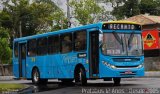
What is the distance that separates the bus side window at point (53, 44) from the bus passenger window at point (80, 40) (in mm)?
2057

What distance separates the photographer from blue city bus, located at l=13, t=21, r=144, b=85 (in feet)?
68.4

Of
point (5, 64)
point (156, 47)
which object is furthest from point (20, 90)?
point (5, 64)

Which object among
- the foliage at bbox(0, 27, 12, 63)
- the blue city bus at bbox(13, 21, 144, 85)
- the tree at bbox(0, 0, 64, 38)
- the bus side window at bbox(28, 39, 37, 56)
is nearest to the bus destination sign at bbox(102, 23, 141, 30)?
the blue city bus at bbox(13, 21, 144, 85)

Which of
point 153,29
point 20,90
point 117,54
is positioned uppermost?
point 153,29

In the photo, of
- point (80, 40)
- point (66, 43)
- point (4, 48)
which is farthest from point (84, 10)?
point (80, 40)

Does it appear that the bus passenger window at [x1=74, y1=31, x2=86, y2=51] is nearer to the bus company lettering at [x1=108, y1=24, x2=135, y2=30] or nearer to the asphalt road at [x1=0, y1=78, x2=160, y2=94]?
the bus company lettering at [x1=108, y1=24, x2=135, y2=30]

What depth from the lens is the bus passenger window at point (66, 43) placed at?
23.5 m

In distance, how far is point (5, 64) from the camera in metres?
55.1

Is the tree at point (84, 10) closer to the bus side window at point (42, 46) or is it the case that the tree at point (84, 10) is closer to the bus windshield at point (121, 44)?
the bus side window at point (42, 46)

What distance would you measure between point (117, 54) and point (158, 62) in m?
25.3

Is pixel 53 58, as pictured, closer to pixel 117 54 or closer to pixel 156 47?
pixel 117 54

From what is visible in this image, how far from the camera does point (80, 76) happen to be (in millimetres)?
22516

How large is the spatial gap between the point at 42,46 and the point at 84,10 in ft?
105

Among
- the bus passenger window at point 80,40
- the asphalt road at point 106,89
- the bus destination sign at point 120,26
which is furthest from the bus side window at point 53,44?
the bus destination sign at point 120,26
